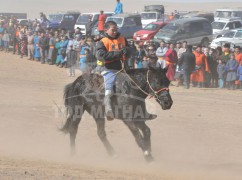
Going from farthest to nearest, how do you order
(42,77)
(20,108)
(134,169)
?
1. (42,77)
2. (20,108)
3. (134,169)

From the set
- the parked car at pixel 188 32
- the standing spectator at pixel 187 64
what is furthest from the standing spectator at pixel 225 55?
the parked car at pixel 188 32

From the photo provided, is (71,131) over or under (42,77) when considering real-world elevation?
over

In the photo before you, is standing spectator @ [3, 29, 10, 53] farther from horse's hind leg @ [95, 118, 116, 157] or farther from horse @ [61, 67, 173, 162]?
horse @ [61, 67, 173, 162]

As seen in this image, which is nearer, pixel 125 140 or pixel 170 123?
pixel 125 140

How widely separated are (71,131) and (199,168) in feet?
9.20

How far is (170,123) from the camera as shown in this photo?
1517 centimetres

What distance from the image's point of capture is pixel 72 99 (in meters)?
11.9

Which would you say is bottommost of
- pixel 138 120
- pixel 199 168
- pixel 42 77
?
pixel 42 77

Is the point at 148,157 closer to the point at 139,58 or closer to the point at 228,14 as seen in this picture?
the point at 139,58

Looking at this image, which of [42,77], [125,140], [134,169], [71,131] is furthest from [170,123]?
[42,77]

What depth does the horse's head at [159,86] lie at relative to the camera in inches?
410

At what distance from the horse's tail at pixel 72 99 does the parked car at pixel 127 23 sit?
2691cm

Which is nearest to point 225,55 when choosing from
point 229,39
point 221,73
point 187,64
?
point 221,73

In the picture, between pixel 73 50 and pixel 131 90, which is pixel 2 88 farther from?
pixel 131 90
